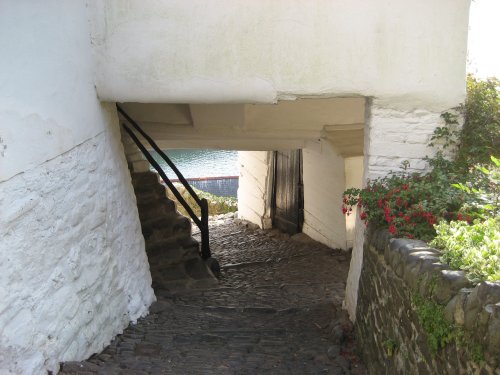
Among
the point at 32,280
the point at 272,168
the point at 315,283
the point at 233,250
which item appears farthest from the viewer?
the point at 272,168

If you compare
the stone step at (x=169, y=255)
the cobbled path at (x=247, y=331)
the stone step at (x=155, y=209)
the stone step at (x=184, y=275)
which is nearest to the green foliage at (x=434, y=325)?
the cobbled path at (x=247, y=331)

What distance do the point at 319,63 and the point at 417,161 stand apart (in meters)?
1.16

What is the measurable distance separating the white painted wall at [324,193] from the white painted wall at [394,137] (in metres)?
3.07

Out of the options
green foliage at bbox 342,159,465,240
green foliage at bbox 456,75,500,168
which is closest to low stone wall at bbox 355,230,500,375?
green foliage at bbox 342,159,465,240

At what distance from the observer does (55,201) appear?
10.3 ft

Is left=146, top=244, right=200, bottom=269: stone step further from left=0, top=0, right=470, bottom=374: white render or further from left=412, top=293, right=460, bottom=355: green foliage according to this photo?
left=412, top=293, right=460, bottom=355: green foliage

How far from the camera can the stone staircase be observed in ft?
19.3

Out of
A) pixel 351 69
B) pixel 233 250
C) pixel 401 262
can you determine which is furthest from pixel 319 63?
pixel 233 250

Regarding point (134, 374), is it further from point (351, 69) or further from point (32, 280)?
point (351, 69)

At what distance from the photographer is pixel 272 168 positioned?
1033 cm

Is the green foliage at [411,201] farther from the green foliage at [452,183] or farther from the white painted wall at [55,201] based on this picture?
the white painted wall at [55,201]

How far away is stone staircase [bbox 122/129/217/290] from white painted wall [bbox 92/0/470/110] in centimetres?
235

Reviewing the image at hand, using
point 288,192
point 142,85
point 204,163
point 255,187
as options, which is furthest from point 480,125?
point 204,163

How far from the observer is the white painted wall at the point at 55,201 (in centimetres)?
263
